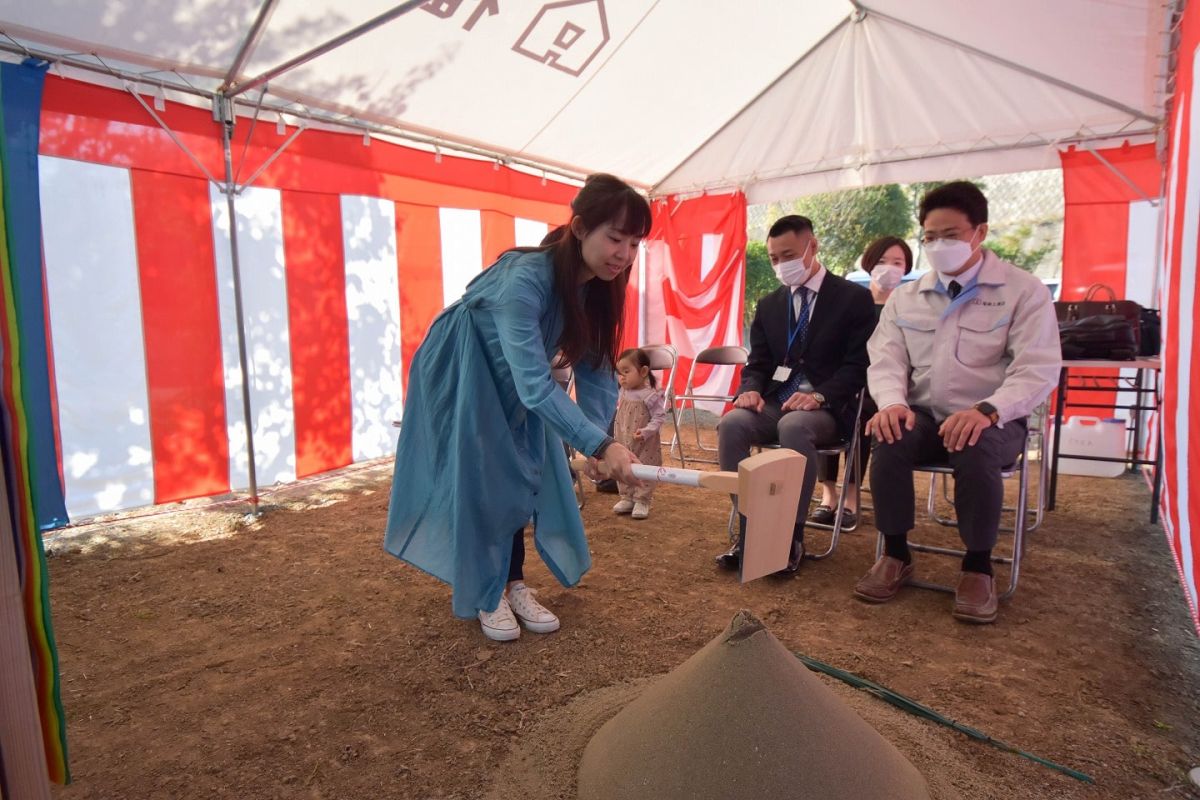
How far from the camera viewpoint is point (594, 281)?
80.8 inches

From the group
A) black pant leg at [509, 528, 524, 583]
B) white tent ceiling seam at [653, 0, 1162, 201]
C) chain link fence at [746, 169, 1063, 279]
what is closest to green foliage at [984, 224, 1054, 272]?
chain link fence at [746, 169, 1063, 279]

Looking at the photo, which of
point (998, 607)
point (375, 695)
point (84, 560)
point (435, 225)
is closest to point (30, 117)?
point (84, 560)

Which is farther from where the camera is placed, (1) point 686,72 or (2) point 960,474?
(1) point 686,72

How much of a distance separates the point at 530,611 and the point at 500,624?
0.41 ft

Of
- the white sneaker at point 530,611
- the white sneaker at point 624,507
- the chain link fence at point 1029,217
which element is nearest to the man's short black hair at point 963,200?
the white sneaker at point 530,611


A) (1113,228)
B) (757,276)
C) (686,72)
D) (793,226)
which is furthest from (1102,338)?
(757,276)

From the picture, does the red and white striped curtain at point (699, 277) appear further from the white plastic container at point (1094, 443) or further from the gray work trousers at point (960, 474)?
the gray work trousers at point (960, 474)

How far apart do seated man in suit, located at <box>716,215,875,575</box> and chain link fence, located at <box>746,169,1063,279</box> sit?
44.9 ft

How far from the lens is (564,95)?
493 cm

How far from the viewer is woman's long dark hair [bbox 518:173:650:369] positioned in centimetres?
179

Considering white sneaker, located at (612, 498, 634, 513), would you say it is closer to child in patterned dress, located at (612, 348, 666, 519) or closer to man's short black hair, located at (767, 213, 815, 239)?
child in patterned dress, located at (612, 348, 666, 519)

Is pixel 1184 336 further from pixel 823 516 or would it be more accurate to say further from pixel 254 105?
pixel 254 105

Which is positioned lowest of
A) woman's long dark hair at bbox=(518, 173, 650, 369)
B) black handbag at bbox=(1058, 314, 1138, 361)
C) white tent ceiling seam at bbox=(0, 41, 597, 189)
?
black handbag at bbox=(1058, 314, 1138, 361)

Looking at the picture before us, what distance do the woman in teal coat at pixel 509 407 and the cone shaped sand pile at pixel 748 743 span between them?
0.76 meters
